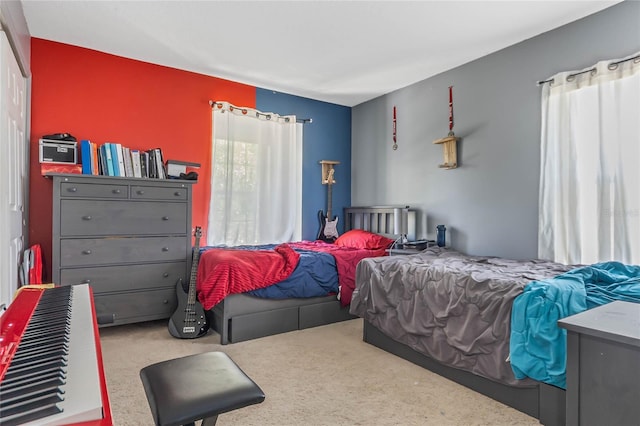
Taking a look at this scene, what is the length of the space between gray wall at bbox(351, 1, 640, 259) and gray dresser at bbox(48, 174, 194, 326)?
7.84ft

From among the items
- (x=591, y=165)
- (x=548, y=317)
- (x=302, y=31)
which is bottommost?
(x=548, y=317)

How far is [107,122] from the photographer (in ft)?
11.0

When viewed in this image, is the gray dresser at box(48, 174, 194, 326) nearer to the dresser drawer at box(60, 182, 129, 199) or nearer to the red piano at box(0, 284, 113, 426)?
the dresser drawer at box(60, 182, 129, 199)

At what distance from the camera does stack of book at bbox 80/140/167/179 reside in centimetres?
300

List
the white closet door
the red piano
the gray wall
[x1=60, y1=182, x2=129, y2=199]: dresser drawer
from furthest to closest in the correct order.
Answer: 1. [x1=60, y1=182, x2=129, y2=199]: dresser drawer
2. the gray wall
3. the white closet door
4. the red piano

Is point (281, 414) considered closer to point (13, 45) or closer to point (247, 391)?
point (247, 391)

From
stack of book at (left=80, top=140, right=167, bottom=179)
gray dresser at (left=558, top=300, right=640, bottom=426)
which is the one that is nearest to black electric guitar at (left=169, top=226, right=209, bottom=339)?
stack of book at (left=80, top=140, right=167, bottom=179)

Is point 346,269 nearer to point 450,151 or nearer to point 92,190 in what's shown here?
point 450,151

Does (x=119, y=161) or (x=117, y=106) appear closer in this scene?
(x=119, y=161)

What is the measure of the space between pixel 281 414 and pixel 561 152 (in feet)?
8.65

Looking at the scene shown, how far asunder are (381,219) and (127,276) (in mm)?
2710

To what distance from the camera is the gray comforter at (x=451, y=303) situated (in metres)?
1.93

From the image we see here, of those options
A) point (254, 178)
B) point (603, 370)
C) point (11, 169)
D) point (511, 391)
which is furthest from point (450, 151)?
point (11, 169)

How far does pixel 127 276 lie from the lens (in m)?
3.00
